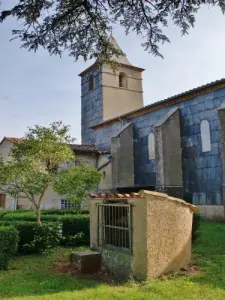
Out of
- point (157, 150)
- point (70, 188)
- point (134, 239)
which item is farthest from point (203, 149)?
point (134, 239)

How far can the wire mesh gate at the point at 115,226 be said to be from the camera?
7137mm

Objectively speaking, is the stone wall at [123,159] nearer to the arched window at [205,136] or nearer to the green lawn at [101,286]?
the arched window at [205,136]

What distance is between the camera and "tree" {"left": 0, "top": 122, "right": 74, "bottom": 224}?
10328mm

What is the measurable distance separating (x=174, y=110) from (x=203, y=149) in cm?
278

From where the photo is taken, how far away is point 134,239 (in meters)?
6.88

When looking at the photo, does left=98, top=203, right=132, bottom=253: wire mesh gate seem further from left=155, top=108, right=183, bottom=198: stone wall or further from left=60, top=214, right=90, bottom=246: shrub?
left=155, top=108, right=183, bottom=198: stone wall

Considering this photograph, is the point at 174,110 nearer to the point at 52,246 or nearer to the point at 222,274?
the point at 52,246

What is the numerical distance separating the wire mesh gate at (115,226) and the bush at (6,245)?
2096mm

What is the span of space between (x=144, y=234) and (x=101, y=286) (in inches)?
51.2

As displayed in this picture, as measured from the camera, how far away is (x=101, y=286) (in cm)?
638

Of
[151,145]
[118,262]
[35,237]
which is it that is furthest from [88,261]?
[151,145]

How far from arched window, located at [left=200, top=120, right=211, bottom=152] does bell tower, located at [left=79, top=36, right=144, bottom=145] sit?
1238 cm

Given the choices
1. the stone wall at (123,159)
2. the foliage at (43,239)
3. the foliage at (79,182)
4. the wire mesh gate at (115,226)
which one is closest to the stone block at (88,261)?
the wire mesh gate at (115,226)

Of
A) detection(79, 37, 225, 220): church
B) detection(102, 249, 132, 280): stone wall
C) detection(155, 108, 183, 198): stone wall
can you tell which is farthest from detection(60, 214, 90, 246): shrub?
detection(155, 108, 183, 198): stone wall
